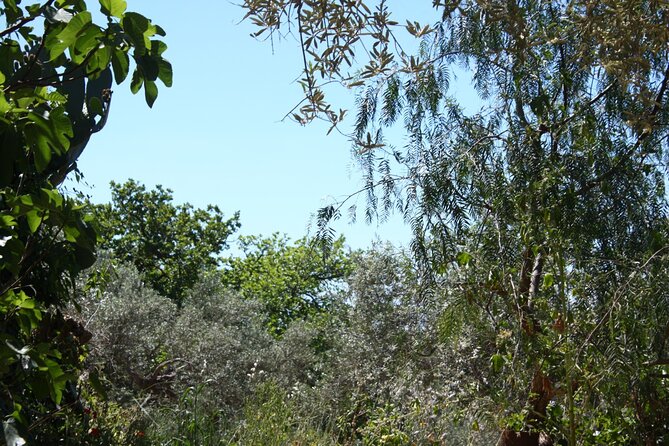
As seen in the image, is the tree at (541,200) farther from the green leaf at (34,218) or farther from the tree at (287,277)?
the tree at (287,277)

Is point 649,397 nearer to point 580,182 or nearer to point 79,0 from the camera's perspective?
point 580,182

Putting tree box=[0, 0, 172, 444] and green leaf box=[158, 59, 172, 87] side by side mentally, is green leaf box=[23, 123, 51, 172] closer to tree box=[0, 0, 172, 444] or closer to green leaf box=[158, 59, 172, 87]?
tree box=[0, 0, 172, 444]

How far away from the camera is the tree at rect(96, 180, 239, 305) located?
632 inches

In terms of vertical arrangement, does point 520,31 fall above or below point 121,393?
above

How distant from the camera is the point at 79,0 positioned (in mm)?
1523

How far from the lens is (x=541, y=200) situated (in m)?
3.95

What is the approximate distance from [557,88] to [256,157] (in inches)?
123

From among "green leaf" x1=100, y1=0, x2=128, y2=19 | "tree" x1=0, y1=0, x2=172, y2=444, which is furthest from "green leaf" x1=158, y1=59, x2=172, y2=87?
"green leaf" x1=100, y1=0, x2=128, y2=19

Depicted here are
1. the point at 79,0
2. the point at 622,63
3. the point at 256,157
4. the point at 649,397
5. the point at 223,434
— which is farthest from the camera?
the point at 256,157

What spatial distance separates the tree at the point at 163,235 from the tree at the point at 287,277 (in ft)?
3.57

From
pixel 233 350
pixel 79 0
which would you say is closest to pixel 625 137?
pixel 79 0

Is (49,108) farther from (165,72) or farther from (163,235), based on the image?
(163,235)

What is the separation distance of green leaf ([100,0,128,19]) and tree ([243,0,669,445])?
2.45 metres

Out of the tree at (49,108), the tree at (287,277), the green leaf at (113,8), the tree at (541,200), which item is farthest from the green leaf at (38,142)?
the tree at (287,277)
